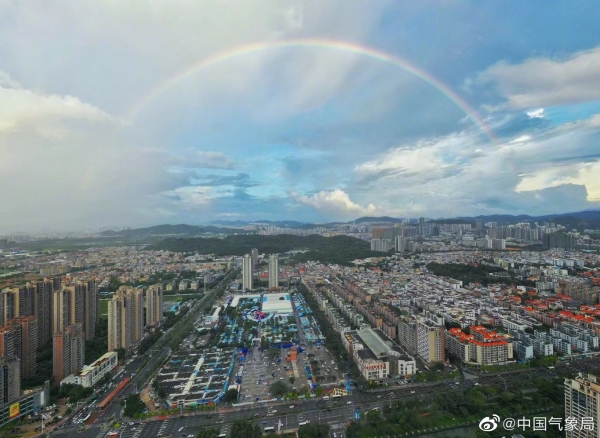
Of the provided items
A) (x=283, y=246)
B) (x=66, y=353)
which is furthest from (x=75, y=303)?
(x=283, y=246)

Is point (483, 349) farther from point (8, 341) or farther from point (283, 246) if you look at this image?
point (283, 246)

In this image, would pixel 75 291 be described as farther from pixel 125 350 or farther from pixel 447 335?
pixel 447 335

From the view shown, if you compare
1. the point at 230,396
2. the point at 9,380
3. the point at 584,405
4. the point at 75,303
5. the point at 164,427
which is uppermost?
the point at 75,303

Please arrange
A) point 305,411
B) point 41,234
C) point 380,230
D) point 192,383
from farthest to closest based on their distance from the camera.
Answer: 1. point 380,230
2. point 41,234
3. point 192,383
4. point 305,411

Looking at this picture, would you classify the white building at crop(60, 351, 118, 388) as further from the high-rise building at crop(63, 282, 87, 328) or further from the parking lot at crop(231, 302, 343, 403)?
the parking lot at crop(231, 302, 343, 403)

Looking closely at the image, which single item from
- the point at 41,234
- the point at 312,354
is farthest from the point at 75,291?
the point at 41,234

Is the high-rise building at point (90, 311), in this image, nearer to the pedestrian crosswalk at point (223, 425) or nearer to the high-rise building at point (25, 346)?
the high-rise building at point (25, 346)

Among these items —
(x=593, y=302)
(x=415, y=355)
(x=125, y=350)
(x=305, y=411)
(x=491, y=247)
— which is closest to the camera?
(x=305, y=411)
